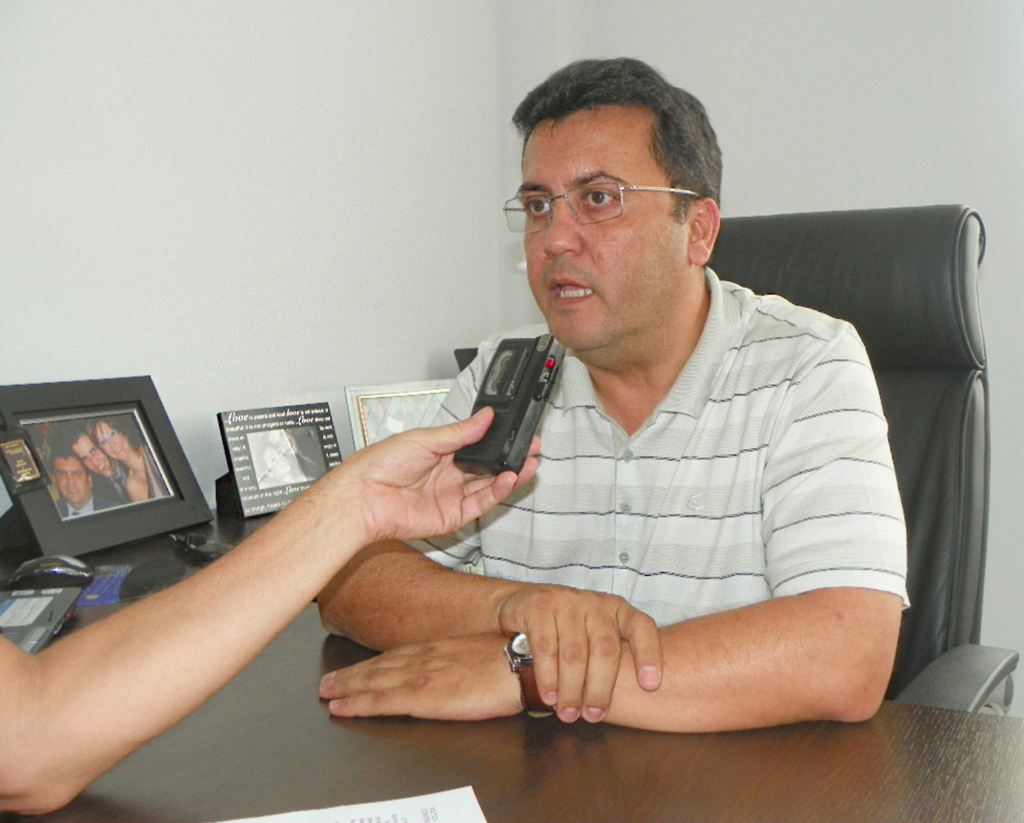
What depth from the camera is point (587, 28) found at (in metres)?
2.78

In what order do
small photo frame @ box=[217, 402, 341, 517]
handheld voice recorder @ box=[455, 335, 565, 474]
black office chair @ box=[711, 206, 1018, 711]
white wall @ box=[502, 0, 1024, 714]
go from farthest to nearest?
white wall @ box=[502, 0, 1024, 714]
small photo frame @ box=[217, 402, 341, 517]
black office chair @ box=[711, 206, 1018, 711]
handheld voice recorder @ box=[455, 335, 565, 474]

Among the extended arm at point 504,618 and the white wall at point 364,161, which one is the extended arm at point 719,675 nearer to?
the extended arm at point 504,618

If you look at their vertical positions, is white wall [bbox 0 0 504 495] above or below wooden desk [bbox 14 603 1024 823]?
above

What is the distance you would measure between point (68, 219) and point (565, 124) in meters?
0.78

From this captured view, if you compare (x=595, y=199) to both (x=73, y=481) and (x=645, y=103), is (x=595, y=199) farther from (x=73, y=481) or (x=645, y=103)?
(x=73, y=481)

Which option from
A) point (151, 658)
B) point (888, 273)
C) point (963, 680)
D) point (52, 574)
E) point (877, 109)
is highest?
point (877, 109)

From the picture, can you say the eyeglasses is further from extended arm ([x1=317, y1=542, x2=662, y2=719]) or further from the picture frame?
the picture frame

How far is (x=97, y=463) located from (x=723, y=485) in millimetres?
933

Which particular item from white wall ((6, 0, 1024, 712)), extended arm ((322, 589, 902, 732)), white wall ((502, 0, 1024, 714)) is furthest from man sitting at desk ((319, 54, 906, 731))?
white wall ((502, 0, 1024, 714))

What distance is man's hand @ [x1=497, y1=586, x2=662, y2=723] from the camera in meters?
0.83

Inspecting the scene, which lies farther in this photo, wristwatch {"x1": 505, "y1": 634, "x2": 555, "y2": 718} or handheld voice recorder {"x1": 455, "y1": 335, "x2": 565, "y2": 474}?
handheld voice recorder {"x1": 455, "y1": 335, "x2": 565, "y2": 474}

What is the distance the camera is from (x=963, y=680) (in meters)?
1.09

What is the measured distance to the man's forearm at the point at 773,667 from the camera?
83 cm

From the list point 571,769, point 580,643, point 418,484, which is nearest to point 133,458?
point 418,484
